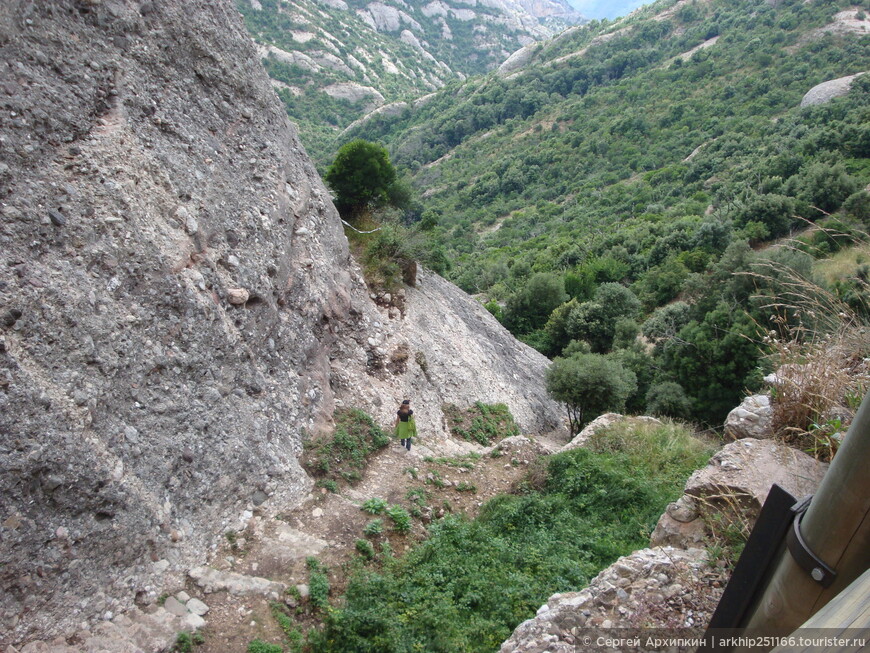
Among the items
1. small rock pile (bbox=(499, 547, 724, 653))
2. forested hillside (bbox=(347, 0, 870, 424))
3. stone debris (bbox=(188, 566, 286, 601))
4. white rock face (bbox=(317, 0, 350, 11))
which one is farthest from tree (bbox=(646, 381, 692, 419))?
white rock face (bbox=(317, 0, 350, 11))

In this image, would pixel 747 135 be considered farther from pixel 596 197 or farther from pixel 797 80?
pixel 596 197

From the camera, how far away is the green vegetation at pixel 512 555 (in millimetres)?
4793

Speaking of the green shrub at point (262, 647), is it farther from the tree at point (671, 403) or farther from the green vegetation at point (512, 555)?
the tree at point (671, 403)

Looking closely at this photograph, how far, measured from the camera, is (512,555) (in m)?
5.84

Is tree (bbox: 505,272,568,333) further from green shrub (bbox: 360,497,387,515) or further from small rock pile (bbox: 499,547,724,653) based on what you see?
small rock pile (bbox: 499,547,724,653)

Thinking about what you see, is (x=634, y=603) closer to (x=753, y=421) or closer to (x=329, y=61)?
(x=753, y=421)

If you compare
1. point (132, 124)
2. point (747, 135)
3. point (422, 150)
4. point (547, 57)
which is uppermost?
point (547, 57)

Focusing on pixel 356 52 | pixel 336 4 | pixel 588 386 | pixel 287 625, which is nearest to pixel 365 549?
pixel 287 625

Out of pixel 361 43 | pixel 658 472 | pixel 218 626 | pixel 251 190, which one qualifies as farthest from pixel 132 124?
pixel 361 43

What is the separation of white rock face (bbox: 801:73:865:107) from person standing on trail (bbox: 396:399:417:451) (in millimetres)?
49994

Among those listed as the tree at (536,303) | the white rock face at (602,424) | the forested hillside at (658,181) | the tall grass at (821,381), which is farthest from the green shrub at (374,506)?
the tree at (536,303)

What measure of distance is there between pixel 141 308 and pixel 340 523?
3593 mm

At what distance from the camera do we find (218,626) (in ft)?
16.6

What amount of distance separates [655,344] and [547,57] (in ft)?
250
